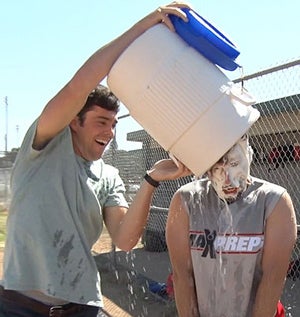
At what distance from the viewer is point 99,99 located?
216cm

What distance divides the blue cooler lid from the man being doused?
1.02ft

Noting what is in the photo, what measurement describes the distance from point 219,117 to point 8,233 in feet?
3.05

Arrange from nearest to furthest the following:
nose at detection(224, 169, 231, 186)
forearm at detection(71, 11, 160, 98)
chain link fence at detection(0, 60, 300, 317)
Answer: forearm at detection(71, 11, 160, 98), nose at detection(224, 169, 231, 186), chain link fence at detection(0, 60, 300, 317)

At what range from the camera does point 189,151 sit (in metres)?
1.96

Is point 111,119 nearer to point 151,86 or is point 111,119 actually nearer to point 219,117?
point 151,86

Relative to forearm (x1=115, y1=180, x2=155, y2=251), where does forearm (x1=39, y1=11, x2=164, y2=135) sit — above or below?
above

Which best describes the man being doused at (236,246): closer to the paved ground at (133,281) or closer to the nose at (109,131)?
the nose at (109,131)

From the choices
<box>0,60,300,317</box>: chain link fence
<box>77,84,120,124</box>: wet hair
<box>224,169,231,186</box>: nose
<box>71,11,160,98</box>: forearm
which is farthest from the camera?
<box>0,60,300,317</box>: chain link fence

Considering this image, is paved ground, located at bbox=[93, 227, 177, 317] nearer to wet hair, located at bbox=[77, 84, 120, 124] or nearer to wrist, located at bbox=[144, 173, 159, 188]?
wrist, located at bbox=[144, 173, 159, 188]

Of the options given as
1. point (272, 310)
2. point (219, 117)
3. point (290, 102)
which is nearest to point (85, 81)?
point (219, 117)

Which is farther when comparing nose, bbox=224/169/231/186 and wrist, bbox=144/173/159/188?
wrist, bbox=144/173/159/188

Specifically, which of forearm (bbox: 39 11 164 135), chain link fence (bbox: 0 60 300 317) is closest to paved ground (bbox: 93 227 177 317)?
chain link fence (bbox: 0 60 300 317)

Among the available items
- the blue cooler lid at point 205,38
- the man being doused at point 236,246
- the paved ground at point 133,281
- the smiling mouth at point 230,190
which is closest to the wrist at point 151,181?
the man being doused at point 236,246

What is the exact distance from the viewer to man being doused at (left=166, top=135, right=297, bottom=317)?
206cm
